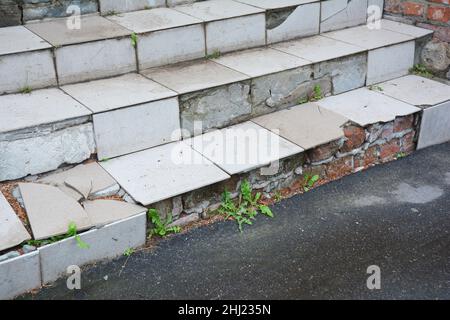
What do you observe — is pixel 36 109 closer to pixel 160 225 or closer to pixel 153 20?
pixel 160 225

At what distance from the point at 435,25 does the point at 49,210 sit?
10.5 feet

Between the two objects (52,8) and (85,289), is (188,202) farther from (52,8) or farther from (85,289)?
(52,8)

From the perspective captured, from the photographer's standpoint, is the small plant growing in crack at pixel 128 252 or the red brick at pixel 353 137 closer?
the small plant growing in crack at pixel 128 252

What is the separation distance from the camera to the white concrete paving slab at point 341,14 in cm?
434

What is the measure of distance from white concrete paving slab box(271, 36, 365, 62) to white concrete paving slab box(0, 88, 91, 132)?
164 centimetres

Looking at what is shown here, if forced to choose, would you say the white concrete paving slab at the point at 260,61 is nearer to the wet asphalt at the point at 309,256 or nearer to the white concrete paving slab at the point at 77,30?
the white concrete paving slab at the point at 77,30

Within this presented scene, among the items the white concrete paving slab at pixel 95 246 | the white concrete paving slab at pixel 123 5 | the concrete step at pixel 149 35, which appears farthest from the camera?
the white concrete paving slab at pixel 123 5

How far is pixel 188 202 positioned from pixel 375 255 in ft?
3.35

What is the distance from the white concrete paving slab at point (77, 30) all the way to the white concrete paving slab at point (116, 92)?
27 centimetres

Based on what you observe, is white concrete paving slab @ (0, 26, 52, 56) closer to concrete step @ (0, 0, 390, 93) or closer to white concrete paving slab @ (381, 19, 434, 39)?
concrete step @ (0, 0, 390, 93)

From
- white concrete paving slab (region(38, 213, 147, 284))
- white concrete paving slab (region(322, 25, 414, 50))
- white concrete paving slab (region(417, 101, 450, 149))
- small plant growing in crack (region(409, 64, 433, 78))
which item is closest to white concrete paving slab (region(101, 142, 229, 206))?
white concrete paving slab (region(38, 213, 147, 284))

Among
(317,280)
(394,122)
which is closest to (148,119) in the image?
(317,280)

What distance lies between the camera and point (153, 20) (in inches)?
150

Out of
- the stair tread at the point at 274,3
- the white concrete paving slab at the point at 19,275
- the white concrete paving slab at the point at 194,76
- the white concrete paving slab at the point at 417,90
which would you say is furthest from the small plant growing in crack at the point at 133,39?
the white concrete paving slab at the point at 417,90
